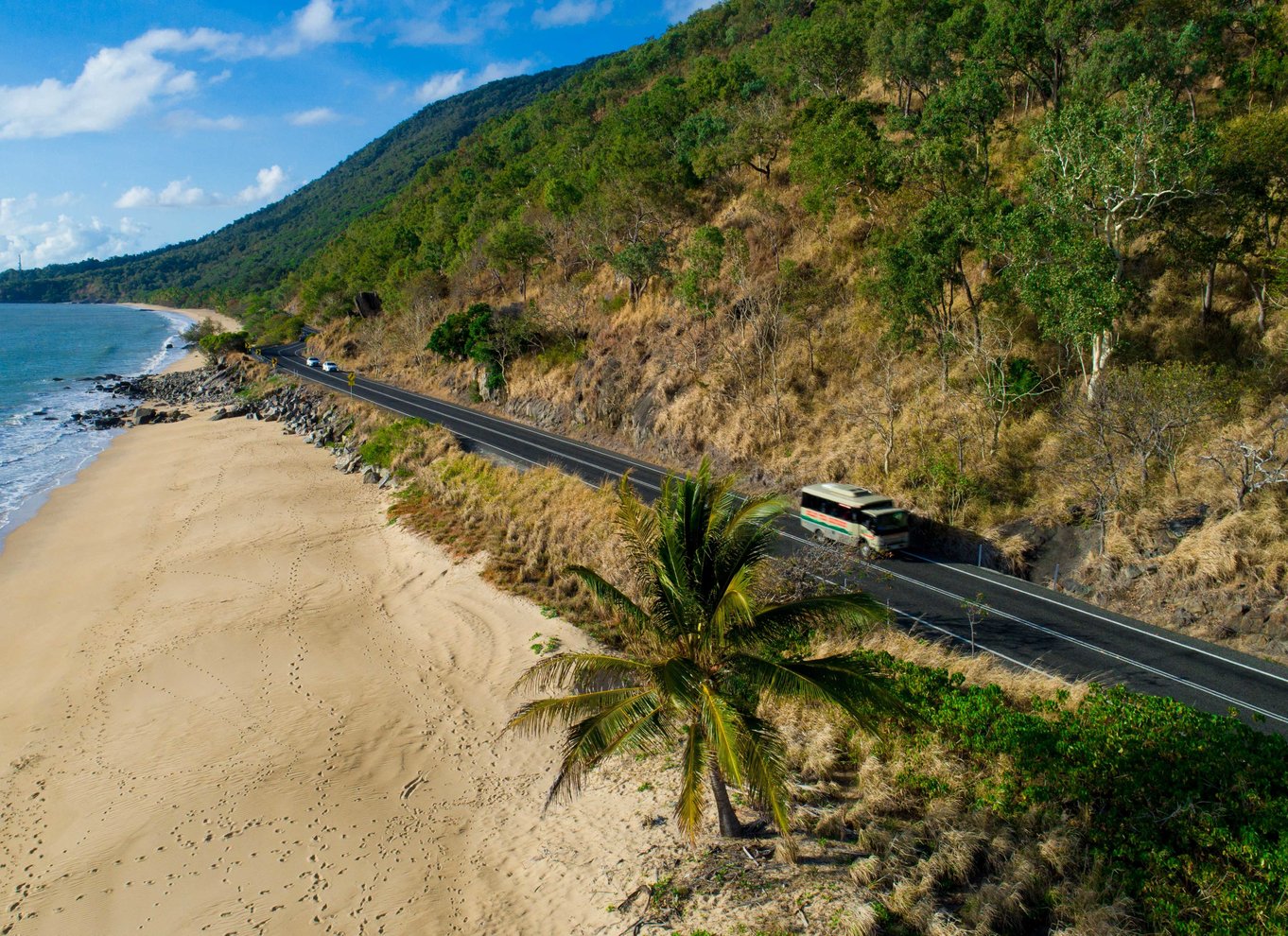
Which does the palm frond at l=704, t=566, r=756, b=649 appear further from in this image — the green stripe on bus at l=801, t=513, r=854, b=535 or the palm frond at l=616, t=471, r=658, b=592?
the green stripe on bus at l=801, t=513, r=854, b=535

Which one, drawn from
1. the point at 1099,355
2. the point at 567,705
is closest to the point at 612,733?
the point at 567,705

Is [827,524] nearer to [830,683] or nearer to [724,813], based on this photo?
[724,813]

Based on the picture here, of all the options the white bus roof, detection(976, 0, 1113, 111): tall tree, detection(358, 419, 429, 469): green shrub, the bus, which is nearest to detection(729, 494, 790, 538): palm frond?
the bus

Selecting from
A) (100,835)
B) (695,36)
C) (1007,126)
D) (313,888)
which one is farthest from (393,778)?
(695,36)

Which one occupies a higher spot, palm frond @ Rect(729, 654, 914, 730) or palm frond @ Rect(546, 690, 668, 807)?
palm frond @ Rect(729, 654, 914, 730)

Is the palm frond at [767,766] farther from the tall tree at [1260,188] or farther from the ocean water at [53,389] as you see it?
the ocean water at [53,389]

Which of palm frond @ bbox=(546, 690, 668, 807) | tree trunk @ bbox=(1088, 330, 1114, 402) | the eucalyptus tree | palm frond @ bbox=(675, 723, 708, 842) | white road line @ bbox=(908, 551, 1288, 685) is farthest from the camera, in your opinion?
tree trunk @ bbox=(1088, 330, 1114, 402)
